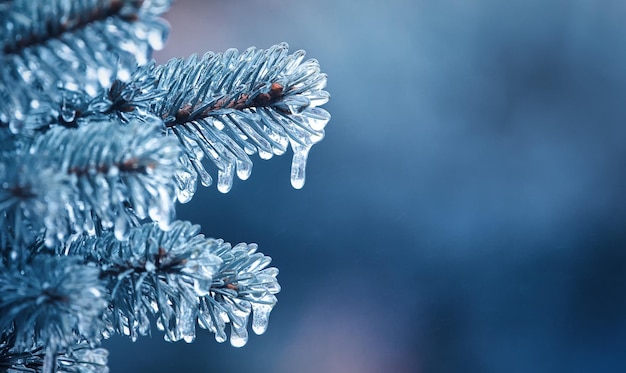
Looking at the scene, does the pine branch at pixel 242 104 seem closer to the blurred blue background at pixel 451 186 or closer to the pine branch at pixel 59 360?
the pine branch at pixel 59 360

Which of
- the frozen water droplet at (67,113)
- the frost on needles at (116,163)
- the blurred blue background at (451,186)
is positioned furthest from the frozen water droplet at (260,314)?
the blurred blue background at (451,186)

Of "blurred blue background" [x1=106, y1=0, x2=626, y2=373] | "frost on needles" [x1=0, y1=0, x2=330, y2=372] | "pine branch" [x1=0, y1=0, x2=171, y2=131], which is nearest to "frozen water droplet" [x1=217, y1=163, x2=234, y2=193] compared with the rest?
"frost on needles" [x1=0, y1=0, x2=330, y2=372]

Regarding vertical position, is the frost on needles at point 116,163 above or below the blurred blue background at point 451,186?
below

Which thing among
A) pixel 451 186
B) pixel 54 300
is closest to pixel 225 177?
pixel 54 300

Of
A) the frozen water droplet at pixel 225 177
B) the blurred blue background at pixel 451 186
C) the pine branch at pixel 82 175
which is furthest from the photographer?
the blurred blue background at pixel 451 186

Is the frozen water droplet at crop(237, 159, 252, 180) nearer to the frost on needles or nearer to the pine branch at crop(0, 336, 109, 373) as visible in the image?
the frost on needles

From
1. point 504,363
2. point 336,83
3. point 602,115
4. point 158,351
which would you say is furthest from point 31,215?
point 602,115
